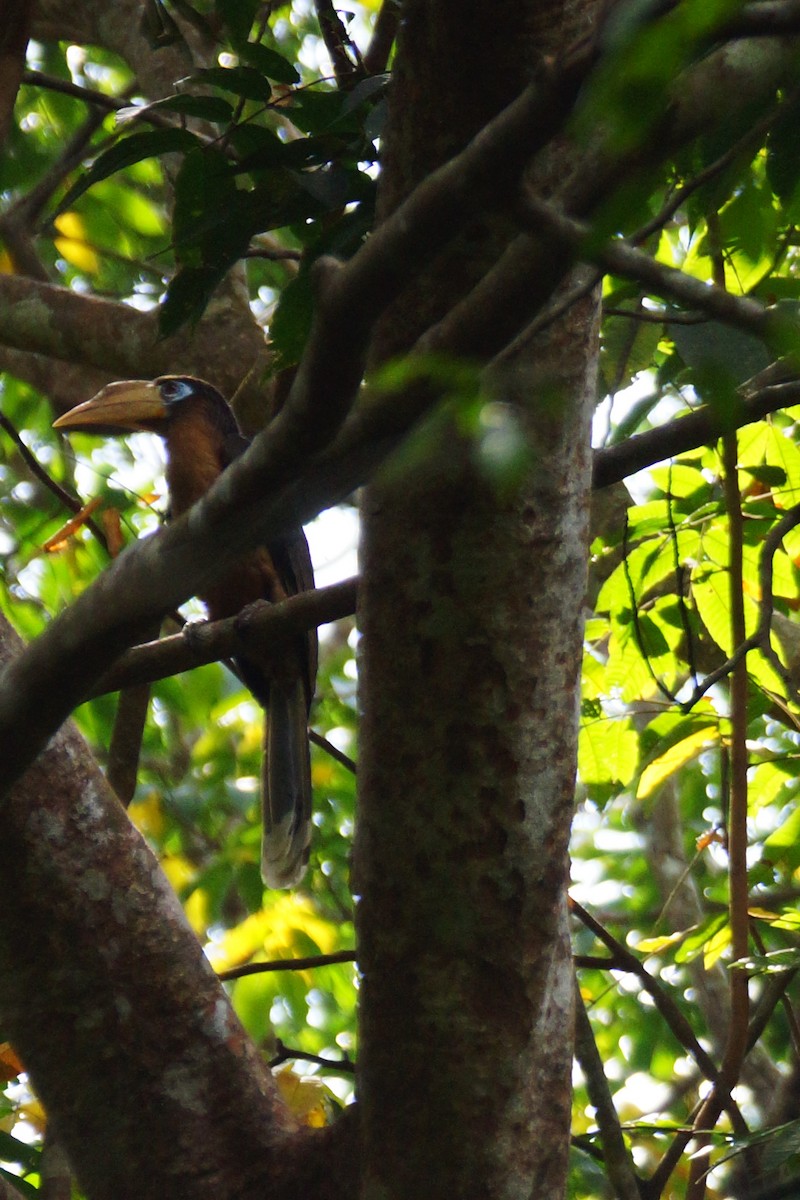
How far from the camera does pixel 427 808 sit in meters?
1.53

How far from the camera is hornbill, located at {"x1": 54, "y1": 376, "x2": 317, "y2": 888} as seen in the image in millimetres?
4055

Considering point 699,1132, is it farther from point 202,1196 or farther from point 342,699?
point 342,699

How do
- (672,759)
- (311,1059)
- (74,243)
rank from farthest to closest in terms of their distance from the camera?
(74,243), (672,759), (311,1059)

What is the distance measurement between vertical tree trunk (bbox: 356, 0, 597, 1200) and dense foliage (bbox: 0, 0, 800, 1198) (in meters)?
0.08

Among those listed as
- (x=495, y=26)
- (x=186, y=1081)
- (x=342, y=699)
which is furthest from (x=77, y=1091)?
(x=342, y=699)

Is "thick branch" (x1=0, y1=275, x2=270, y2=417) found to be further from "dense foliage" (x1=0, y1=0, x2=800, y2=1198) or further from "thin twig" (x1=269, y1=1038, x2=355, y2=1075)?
"thin twig" (x1=269, y1=1038, x2=355, y2=1075)

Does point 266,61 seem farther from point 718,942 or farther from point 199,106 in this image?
point 718,942

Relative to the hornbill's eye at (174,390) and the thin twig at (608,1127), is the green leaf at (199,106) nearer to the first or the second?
the thin twig at (608,1127)

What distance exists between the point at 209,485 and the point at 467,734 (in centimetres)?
261

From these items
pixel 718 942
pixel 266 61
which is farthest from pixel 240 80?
pixel 718 942

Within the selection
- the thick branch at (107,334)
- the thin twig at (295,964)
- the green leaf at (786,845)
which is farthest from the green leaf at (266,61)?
the thick branch at (107,334)

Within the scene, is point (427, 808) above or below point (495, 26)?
below

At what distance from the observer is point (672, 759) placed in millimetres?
2645

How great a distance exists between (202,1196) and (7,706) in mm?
857
